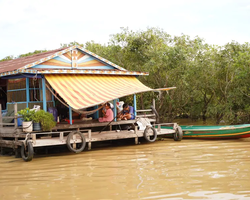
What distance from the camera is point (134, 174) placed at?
8.15 metres

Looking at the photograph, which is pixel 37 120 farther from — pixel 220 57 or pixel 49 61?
pixel 220 57

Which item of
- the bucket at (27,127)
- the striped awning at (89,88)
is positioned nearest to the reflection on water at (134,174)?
the bucket at (27,127)

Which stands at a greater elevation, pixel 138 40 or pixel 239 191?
pixel 138 40

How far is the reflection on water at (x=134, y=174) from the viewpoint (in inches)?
258

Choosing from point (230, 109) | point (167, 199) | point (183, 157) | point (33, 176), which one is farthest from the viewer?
point (230, 109)

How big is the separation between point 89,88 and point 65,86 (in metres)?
0.87

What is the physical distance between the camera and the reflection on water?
6.55 m

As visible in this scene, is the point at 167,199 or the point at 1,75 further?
the point at 1,75

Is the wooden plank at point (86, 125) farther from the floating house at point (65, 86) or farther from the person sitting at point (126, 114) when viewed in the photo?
the person sitting at point (126, 114)

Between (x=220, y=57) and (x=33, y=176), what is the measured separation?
15.2m

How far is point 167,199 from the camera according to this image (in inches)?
239

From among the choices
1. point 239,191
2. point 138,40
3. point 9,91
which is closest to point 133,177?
point 239,191

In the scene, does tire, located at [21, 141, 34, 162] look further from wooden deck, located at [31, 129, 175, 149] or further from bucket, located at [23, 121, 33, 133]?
bucket, located at [23, 121, 33, 133]

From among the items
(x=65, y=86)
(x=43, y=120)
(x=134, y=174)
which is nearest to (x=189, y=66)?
(x=65, y=86)
